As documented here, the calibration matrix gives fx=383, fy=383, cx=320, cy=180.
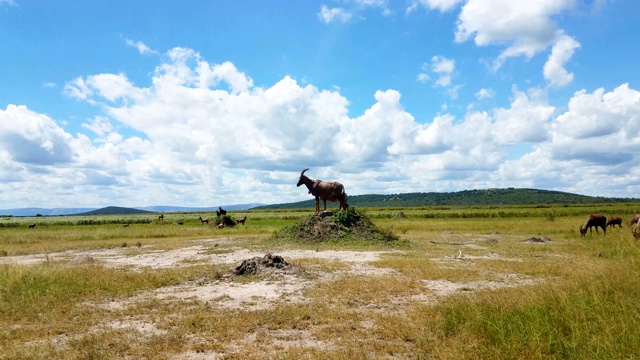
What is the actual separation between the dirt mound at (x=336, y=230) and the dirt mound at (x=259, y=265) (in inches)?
419

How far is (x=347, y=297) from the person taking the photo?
464 inches

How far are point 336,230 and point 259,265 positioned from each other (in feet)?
39.7

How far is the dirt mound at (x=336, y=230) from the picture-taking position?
27016mm

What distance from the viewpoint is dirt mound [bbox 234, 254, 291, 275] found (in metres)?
15.6

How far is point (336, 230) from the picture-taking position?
27.5 m

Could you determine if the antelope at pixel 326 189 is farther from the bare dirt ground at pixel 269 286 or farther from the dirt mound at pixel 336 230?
the bare dirt ground at pixel 269 286

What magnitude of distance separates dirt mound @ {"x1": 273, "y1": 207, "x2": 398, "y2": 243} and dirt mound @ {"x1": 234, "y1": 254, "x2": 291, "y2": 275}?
10633 millimetres

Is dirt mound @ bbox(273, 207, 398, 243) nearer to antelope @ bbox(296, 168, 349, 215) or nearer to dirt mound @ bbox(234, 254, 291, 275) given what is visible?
antelope @ bbox(296, 168, 349, 215)

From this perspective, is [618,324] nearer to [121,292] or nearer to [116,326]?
[116,326]

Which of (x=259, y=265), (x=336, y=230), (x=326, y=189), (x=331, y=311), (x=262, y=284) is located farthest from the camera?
(x=326, y=189)

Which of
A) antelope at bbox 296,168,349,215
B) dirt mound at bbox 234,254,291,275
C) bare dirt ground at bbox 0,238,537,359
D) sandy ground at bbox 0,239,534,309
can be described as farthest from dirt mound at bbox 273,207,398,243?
dirt mound at bbox 234,254,291,275

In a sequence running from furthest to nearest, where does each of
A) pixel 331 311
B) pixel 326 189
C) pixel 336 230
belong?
pixel 326 189, pixel 336 230, pixel 331 311

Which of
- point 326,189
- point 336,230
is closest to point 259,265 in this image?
point 336,230

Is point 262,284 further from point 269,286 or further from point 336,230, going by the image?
point 336,230
